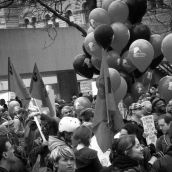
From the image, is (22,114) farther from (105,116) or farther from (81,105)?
A: (105,116)

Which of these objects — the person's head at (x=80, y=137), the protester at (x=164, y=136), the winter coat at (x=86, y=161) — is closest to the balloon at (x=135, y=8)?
the protester at (x=164, y=136)

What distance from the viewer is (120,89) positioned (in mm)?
9656

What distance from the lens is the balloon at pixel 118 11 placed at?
10.3 m

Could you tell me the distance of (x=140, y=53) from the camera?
32.9 feet

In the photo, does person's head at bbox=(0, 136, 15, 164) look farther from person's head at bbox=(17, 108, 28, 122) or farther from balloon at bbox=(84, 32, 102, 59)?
person's head at bbox=(17, 108, 28, 122)

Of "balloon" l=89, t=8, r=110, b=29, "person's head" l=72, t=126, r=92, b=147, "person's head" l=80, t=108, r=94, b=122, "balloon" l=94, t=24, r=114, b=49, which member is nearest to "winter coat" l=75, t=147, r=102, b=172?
"person's head" l=72, t=126, r=92, b=147

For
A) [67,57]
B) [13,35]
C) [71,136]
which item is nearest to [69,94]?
[67,57]

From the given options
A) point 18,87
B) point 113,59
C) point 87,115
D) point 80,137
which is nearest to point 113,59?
point 113,59

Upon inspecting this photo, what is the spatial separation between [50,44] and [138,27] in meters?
14.3

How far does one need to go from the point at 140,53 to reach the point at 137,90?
2.58 ft

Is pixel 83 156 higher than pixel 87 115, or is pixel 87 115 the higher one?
pixel 83 156

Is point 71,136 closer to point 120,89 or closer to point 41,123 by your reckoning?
point 41,123

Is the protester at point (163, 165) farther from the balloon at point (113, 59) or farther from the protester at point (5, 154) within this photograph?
the balloon at point (113, 59)

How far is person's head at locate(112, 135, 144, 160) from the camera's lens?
4.77 meters
